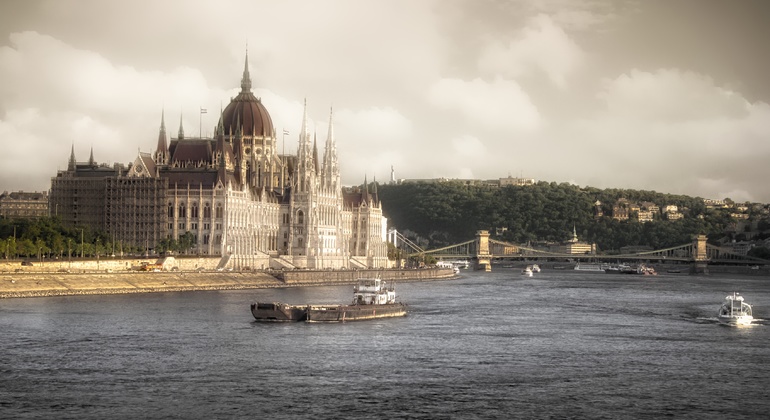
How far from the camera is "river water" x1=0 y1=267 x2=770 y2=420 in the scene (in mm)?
63750

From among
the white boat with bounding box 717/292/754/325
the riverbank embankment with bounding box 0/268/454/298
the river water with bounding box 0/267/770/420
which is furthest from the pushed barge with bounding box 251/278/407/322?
Answer: the white boat with bounding box 717/292/754/325

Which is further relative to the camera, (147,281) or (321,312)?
(147,281)

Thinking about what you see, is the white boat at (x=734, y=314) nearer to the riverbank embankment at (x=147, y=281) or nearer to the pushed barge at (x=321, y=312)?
the pushed barge at (x=321, y=312)

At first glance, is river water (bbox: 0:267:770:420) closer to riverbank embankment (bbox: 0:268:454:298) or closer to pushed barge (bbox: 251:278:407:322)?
pushed barge (bbox: 251:278:407:322)

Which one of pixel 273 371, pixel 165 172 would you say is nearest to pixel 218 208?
pixel 165 172

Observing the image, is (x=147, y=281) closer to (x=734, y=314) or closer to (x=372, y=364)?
(x=734, y=314)

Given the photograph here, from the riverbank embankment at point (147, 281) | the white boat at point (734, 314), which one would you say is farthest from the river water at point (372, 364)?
the riverbank embankment at point (147, 281)

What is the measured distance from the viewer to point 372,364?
256ft

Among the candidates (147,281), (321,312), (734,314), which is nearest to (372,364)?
(321,312)

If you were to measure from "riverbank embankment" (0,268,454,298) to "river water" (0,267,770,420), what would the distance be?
431 centimetres

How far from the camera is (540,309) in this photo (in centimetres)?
12875

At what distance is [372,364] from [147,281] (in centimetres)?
6637

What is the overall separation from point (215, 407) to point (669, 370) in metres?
29.5

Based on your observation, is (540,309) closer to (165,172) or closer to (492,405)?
(492,405)
